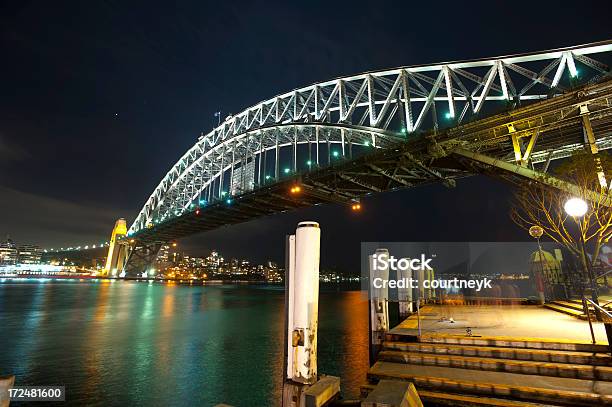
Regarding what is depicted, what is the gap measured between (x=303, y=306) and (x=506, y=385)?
122 inches

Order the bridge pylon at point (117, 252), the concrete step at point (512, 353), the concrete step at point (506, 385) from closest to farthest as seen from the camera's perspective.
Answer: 1. the concrete step at point (506, 385)
2. the concrete step at point (512, 353)
3. the bridge pylon at point (117, 252)

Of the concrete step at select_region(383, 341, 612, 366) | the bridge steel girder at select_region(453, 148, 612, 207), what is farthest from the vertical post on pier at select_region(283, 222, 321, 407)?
the bridge steel girder at select_region(453, 148, 612, 207)

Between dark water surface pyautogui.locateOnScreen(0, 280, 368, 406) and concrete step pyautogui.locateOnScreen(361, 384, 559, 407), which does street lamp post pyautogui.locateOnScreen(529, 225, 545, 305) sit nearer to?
dark water surface pyautogui.locateOnScreen(0, 280, 368, 406)

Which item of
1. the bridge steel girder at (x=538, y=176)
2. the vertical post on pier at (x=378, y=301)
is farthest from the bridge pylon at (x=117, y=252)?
the vertical post on pier at (x=378, y=301)

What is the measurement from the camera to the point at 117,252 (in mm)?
98062

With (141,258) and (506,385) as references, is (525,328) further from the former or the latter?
(141,258)

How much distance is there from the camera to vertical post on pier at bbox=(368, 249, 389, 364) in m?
8.53

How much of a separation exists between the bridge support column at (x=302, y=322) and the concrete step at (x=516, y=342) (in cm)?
256

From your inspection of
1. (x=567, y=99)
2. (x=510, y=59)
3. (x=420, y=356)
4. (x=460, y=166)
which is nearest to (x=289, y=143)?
(x=460, y=166)

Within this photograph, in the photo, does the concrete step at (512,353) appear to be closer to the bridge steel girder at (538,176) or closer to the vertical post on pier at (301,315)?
the vertical post on pier at (301,315)

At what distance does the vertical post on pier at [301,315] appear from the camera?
5105mm

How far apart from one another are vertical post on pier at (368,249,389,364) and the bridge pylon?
9990 cm

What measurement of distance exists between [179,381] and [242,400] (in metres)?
2.58

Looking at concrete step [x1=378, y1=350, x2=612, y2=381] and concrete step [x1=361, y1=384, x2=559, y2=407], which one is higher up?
concrete step [x1=378, y1=350, x2=612, y2=381]
